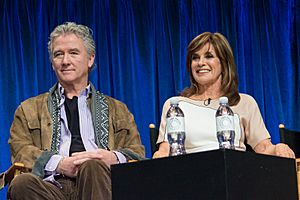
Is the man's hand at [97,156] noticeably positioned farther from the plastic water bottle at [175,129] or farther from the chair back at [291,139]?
the chair back at [291,139]

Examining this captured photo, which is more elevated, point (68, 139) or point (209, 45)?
point (209, 45)

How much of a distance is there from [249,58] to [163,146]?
4.58 feet

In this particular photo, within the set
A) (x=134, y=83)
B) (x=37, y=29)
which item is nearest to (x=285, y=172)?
(x=134, y=83)

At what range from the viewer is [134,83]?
3715 millimetres

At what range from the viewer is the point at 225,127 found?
222 centimetres

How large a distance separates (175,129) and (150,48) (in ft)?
5.15

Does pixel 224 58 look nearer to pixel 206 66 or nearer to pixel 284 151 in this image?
pixel 206 66

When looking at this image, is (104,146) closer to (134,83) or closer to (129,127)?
(129,127)

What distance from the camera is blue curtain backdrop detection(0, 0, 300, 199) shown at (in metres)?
3.62

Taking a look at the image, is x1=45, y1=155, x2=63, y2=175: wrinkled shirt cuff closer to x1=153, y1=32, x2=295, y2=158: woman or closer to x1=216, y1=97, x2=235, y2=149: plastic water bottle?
Result: x1=153, y1=32, x2=295, y2=158: woman

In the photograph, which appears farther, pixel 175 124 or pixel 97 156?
pixel 97 156

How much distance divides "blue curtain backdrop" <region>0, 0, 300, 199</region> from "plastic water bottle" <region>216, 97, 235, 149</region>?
4.40 feet

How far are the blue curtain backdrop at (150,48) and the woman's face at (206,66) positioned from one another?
0.96 metres

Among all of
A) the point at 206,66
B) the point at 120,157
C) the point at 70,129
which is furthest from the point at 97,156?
the point at 206,66
